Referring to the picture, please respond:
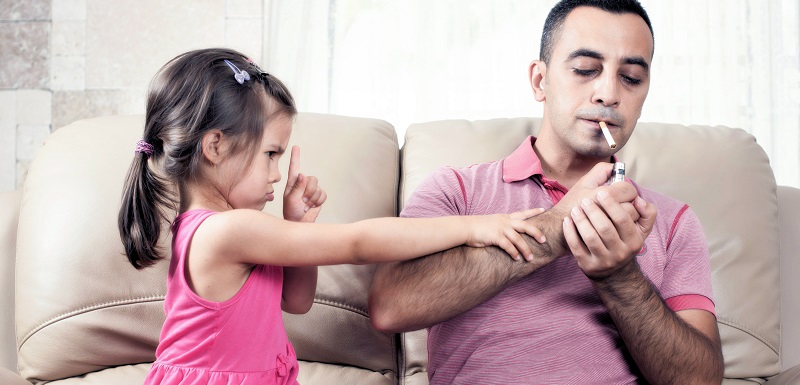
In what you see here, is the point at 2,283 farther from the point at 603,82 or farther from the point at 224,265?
the point at 603,82

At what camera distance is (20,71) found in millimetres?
2660

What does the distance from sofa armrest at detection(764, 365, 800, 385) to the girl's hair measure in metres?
0.96

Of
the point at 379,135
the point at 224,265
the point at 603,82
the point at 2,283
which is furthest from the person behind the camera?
the point at 379,135

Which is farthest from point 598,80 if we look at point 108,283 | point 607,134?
point 108,283

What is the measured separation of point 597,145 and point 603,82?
12 cm

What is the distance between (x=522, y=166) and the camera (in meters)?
1.47

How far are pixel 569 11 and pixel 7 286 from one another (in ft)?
4.36

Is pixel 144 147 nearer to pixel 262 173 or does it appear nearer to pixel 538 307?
pixel 262 173

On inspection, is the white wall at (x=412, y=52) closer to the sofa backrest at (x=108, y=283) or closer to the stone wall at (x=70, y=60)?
the stone wall at (x=70, y=60)

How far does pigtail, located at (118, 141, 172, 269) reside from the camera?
4.04 feet

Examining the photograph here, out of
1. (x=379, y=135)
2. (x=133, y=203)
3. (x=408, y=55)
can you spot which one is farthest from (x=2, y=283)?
(x=408, y=55)

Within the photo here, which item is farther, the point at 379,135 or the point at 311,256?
the point at 379,135

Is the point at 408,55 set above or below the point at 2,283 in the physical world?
above

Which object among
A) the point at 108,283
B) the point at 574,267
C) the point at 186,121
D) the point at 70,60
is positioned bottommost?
the point at 108,283
